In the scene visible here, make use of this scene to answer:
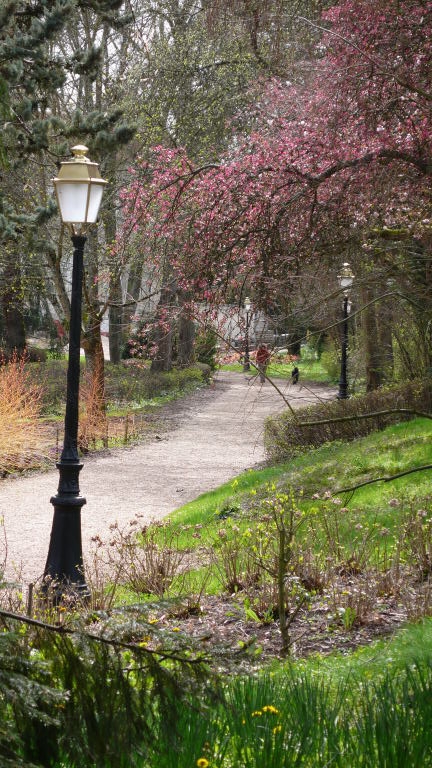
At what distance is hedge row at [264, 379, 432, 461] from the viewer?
566 inches

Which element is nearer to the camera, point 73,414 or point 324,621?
point 324,621

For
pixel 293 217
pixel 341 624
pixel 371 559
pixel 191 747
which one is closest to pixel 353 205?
pixel 293 217

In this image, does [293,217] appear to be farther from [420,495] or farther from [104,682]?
[104,682]

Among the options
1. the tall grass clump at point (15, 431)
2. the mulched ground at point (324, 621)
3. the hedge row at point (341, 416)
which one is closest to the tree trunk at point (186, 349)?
the hedge row at point (341, 416)

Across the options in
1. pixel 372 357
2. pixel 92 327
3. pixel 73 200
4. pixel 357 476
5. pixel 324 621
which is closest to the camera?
pixel 324 621

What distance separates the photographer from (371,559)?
24.6 feet

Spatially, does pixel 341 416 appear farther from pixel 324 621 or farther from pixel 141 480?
pixel 324 621

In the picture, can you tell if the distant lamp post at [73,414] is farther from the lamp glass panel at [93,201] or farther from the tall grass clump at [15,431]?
the tall grass clump at [15,431]

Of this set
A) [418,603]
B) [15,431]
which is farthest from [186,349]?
[418,603]

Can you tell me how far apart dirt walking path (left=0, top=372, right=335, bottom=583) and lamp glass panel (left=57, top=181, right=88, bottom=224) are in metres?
2.18

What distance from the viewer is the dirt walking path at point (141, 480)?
34.5ft

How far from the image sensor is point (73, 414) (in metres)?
8.17

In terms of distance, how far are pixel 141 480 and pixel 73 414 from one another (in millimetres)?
6384

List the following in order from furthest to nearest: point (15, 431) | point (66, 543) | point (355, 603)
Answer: point (15, 431) < point (66, 543) < point (355, 603)
